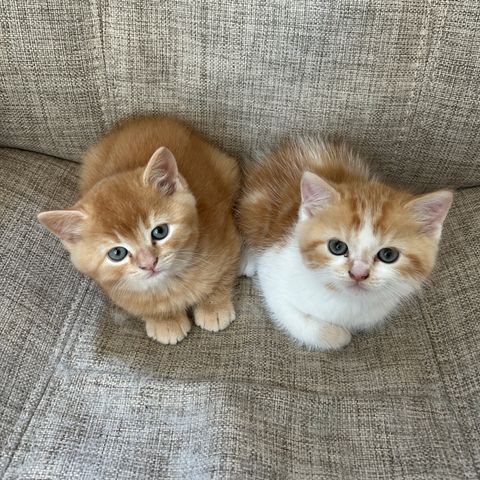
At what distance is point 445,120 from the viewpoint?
1.24 meters

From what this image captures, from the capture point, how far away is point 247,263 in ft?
4.35

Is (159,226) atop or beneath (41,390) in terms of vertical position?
atop

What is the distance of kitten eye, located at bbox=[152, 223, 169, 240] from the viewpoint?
1072 mm

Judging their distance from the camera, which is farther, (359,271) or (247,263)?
(247,263)

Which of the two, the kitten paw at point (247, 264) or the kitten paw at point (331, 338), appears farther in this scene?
the kitten paw at point (247, 264)

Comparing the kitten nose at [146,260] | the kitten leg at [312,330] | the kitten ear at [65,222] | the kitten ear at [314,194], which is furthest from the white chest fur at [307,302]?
the kitten ear at [65,222]

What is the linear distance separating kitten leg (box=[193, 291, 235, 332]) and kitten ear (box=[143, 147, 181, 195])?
0.28 metres

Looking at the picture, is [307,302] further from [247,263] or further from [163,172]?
[163,172]

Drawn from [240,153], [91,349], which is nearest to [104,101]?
[240,153]

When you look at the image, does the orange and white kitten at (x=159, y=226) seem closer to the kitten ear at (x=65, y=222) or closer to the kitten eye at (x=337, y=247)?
the kitten ear at (x=65, y=222)

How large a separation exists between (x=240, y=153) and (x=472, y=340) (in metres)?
0.72

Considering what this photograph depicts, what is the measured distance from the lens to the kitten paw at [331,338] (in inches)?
45.2

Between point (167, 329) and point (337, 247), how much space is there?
41 cm

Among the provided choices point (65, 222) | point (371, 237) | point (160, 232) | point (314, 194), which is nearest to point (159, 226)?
point (160, 232)
